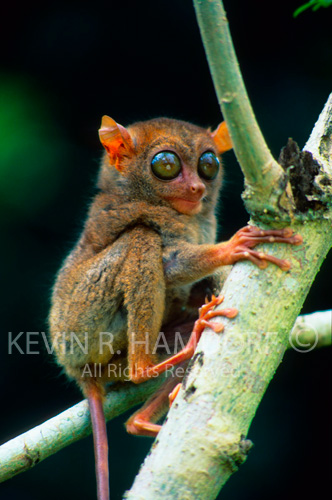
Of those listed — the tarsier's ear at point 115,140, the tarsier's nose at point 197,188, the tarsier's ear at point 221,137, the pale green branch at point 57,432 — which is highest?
the tarsier's ear at point 221,137

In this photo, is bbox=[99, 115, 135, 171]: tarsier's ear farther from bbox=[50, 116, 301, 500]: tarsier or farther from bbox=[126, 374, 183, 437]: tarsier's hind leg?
bbox=[126, 374, 183, 437]: tarsier's hind leg

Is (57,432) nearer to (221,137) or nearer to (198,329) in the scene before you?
(198,329)

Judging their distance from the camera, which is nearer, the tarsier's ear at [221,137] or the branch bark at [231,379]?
the branch bark at [231,379]

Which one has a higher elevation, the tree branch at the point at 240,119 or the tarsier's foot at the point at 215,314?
the tree branch at the point at 240,119

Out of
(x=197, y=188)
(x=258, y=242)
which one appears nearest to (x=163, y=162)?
(x=197, y=188)

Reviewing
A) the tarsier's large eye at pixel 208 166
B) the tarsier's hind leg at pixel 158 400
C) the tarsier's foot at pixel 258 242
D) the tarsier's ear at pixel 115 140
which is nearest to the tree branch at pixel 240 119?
the tarsier's foot at pixel 258 242

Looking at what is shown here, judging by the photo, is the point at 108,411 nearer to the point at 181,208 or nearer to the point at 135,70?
the point at 181,208

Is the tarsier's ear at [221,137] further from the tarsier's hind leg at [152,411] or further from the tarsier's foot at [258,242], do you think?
the tarsier's hind leg at [152,411]

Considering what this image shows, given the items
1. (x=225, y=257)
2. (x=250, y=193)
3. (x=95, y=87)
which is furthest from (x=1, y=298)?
(x=250, y=193)
